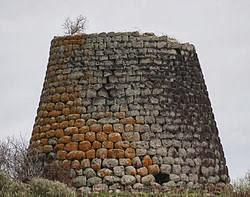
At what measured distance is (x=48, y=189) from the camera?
14203 mm

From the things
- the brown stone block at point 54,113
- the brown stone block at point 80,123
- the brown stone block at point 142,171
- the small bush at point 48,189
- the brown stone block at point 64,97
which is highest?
the brown stone block at point 64,97

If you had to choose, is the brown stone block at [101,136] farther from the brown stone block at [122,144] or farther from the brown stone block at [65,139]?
the brown stone block at [65,139]

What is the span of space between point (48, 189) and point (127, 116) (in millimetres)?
3209

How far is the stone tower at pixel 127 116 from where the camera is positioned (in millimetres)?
16531

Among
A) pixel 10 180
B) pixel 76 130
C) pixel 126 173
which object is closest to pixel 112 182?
pixel 126 173

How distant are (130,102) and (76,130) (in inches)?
52.6

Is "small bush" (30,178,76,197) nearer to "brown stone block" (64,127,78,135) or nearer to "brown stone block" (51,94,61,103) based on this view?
"brown stone block" (64,127,78,135)

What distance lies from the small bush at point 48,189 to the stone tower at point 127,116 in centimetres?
203

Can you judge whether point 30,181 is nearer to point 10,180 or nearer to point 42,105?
point 10,180

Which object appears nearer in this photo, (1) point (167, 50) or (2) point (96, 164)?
(2) point (96, 164)

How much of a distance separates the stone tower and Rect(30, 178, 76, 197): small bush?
6.66 feet

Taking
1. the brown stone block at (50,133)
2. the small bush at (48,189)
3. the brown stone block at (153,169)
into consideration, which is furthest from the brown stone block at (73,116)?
the small bush at (48,189)

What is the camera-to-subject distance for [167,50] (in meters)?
17.7

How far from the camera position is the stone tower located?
16.5 metres
